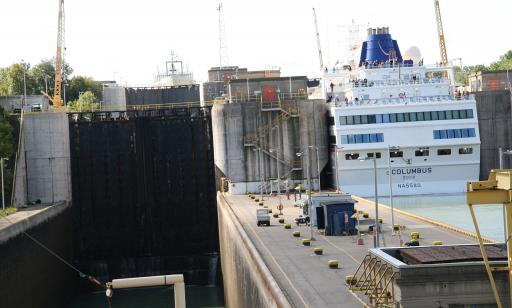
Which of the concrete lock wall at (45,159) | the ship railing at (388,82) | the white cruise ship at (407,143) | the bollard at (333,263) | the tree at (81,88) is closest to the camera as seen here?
the bollard at (333,263)

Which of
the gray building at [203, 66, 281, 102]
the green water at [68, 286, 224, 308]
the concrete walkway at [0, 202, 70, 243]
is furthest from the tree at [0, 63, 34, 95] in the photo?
the green water at [68, 286, 224, 308]

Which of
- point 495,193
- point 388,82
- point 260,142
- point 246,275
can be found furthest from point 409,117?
point 495,193

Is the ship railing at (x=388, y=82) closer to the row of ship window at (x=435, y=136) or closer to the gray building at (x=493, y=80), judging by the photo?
the row of ship window at (x=435, y=136)

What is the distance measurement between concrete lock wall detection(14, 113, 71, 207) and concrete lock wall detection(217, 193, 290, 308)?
13502mm

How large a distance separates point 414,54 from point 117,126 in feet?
114

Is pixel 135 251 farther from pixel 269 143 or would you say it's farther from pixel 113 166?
pixel 269 143

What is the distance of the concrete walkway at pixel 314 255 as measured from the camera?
70.5ft

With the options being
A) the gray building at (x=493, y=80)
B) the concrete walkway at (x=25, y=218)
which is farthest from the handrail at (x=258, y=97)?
the gray building at (x=493, y=80)

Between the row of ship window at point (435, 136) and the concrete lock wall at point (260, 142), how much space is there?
2372 mm

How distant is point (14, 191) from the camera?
5128 centimetres

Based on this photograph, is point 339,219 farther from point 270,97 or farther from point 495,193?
point 270,97

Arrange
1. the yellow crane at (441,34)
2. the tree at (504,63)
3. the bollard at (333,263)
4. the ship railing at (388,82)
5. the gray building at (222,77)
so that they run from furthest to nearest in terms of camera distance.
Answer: the tree at (504,63), the yellow crane at (441,34), the gray building at (222,77), the ship railing at (388,82), the bollard at (333,263)

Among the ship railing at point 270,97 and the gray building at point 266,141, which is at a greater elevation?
the ship railing at point 270,97

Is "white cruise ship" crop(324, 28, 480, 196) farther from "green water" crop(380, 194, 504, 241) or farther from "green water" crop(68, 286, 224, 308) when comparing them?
"green water" crop(68, 286, 224, 308)
